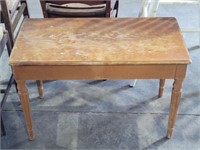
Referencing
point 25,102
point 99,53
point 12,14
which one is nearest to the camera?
point 99,53

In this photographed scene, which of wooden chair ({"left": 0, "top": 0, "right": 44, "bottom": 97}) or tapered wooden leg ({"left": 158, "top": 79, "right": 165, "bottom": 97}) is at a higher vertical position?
wooden chair ({"left": 0, "top": 0, "right": 44, "bottom": 97})

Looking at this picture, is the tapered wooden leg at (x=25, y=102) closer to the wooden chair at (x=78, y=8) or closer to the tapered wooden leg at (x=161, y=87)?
the wooden chair at (x=78, y=8)

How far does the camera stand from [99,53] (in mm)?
1399

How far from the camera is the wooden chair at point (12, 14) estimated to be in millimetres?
1636

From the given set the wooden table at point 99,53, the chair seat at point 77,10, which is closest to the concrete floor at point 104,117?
the wooden table at point 99,53

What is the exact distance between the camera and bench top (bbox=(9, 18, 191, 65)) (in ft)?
4.44

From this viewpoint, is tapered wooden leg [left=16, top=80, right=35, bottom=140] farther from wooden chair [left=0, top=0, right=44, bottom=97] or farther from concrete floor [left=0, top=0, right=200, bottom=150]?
wooden chair [left=0, top=0, right=44, bottom=97]

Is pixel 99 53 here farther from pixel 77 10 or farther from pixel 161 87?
pixel 161 87

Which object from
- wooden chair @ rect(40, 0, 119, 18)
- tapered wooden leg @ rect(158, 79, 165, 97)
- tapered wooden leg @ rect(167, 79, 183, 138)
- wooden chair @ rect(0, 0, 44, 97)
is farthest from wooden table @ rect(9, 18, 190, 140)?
tapered wooden leg @ rect(158, 79, 165, 97)

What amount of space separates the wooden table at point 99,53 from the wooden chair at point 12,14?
133mm

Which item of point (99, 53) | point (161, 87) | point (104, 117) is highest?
point (99, 53)

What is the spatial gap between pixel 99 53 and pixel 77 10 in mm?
598

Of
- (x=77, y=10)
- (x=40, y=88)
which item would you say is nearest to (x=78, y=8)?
(x=77, y=10)

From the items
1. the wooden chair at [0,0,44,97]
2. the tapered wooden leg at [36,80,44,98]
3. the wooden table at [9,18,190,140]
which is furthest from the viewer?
the tapered wooden leg at [36,80,44,98]
